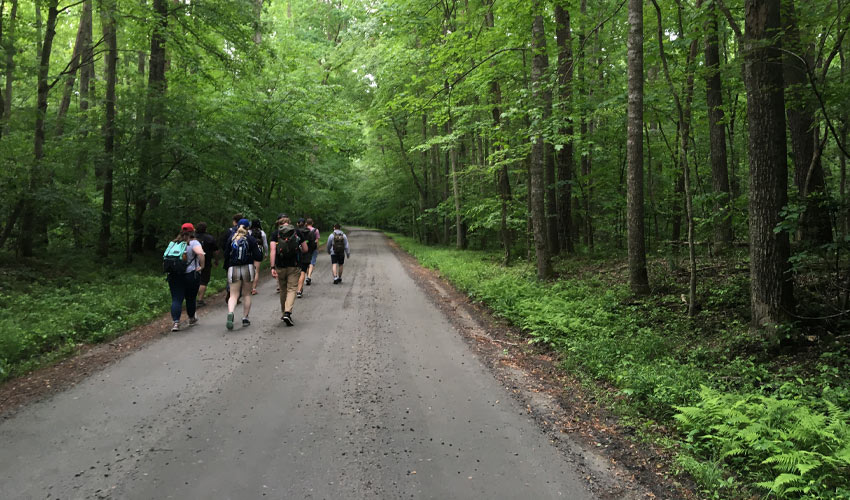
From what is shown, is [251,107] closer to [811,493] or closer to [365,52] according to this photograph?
[365,52]

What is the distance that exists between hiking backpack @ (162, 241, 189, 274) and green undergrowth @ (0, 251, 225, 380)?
1.41m

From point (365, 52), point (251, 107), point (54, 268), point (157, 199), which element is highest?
point (365, 52)

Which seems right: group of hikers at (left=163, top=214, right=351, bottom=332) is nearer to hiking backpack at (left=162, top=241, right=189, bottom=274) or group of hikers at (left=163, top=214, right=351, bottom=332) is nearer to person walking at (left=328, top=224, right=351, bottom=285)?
hiking backpack at (left=162, top=241, right=189, bottom=274)

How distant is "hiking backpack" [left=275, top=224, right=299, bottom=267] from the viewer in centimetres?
832

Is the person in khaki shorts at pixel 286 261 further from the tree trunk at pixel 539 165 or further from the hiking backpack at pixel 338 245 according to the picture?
the tree trunk at pixel 539 165

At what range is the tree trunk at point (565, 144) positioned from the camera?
11258 mm

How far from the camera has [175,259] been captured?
7500mm

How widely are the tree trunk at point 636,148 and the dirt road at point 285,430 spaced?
405cm

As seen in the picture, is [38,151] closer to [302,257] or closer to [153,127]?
[153,127]

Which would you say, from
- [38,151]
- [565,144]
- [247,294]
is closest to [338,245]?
[247,294]

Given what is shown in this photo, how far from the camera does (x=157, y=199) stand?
45.7 ft

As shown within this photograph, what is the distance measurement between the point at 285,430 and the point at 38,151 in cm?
1244

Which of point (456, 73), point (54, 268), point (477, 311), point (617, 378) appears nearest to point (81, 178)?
point (54, 268)

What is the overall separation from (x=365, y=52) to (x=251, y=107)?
6.69 metres
